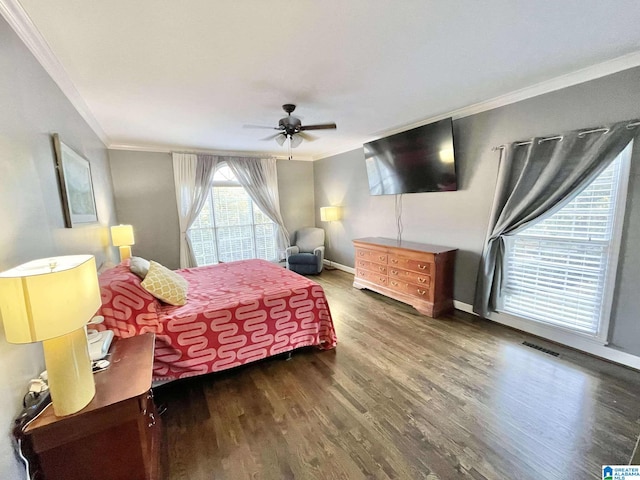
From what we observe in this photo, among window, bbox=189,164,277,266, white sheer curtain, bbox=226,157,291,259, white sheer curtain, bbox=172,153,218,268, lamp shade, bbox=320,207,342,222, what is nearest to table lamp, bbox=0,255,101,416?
white sheer curtain, bbox=172,153,218,268

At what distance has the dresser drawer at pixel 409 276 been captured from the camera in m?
3.31

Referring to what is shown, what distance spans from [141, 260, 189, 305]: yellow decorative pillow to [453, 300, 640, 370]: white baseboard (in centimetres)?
327

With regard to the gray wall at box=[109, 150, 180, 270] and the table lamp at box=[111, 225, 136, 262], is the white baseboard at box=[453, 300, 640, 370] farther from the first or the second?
the gray wall at box=[109, 150, 180, 270]

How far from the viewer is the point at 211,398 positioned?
2.05m

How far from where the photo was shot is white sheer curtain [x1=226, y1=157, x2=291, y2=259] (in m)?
5.20

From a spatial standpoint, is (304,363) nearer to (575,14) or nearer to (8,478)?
(8,478)

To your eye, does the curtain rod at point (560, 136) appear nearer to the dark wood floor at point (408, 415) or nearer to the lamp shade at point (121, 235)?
the dark wood floor at point (408, 415)

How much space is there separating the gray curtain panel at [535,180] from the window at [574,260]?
111 millimetres

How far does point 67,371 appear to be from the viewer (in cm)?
107

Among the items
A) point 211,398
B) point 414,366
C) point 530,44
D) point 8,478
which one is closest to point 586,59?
point 530,44

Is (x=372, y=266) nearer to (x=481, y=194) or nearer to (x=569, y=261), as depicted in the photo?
(x=481, y=194)

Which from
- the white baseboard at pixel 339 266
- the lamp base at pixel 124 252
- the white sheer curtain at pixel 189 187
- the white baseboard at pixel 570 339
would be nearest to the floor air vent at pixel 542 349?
the white baseboard at pixel 570 339

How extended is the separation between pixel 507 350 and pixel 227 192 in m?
4.97

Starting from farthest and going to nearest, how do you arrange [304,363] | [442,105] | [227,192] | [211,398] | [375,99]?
[227,192] → [442,105] → [375,99] → [304,363] → [211,398]
